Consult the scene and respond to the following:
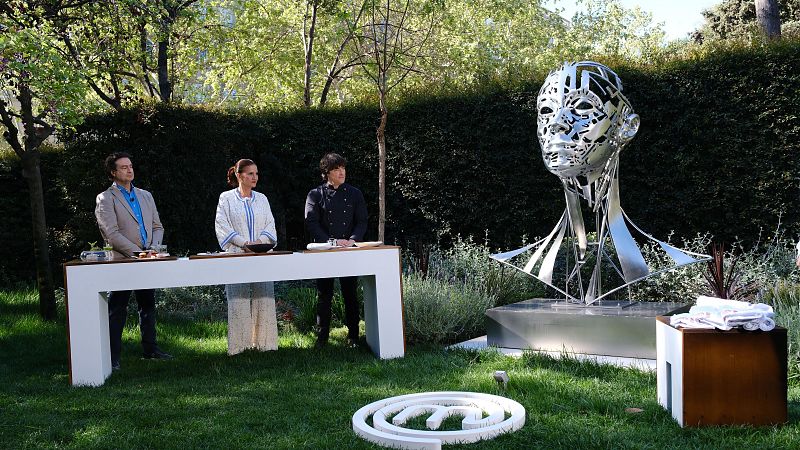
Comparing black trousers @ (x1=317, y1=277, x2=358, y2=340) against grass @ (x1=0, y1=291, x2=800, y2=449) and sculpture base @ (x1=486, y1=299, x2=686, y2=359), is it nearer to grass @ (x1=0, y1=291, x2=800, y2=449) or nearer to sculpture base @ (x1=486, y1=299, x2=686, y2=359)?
grass @ (x1=0, y1=291, x2=800, y2=449)

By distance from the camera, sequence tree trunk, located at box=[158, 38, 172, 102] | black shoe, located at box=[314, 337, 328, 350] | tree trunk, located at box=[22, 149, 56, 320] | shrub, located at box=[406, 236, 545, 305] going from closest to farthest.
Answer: black shoe, located at box=[314, 337, 328, 350] → shrub, located at box=[406, 236, 545, 305] → tree trunk, located at box=[22, 149, 56, 320] → tree trunk, located at box=[158, 38, 172, 102]

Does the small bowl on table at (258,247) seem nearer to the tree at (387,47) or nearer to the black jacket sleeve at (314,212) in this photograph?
the black jacket sleeve at (314,212)

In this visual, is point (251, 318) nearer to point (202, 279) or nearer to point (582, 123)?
point (202, 279)

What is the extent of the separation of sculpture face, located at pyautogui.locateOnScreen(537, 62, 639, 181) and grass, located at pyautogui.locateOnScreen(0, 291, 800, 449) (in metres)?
1.62

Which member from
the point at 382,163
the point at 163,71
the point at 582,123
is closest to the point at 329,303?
the point at 582,123

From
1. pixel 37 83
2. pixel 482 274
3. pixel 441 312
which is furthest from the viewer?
pixel 482 274

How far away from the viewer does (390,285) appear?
6.05 meters

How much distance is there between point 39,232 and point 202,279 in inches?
135

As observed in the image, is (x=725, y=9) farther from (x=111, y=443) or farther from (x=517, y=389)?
(x=111, y=443)

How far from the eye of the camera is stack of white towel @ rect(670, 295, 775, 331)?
12.0 ft

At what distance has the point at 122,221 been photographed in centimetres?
595

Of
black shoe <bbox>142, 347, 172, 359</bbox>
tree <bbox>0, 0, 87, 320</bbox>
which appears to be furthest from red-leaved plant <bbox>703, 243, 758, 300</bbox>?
tree <bbox>0, 0, 87, 320</bbox>

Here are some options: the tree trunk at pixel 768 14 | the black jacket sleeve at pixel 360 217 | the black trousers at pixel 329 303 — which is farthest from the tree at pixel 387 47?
the tree trunk at pixel 768 14

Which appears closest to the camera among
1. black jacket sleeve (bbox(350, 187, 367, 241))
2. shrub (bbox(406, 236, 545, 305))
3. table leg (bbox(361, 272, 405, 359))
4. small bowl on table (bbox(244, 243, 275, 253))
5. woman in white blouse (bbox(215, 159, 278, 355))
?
small bowl on table (bbox(244, 243, 275, 253))
